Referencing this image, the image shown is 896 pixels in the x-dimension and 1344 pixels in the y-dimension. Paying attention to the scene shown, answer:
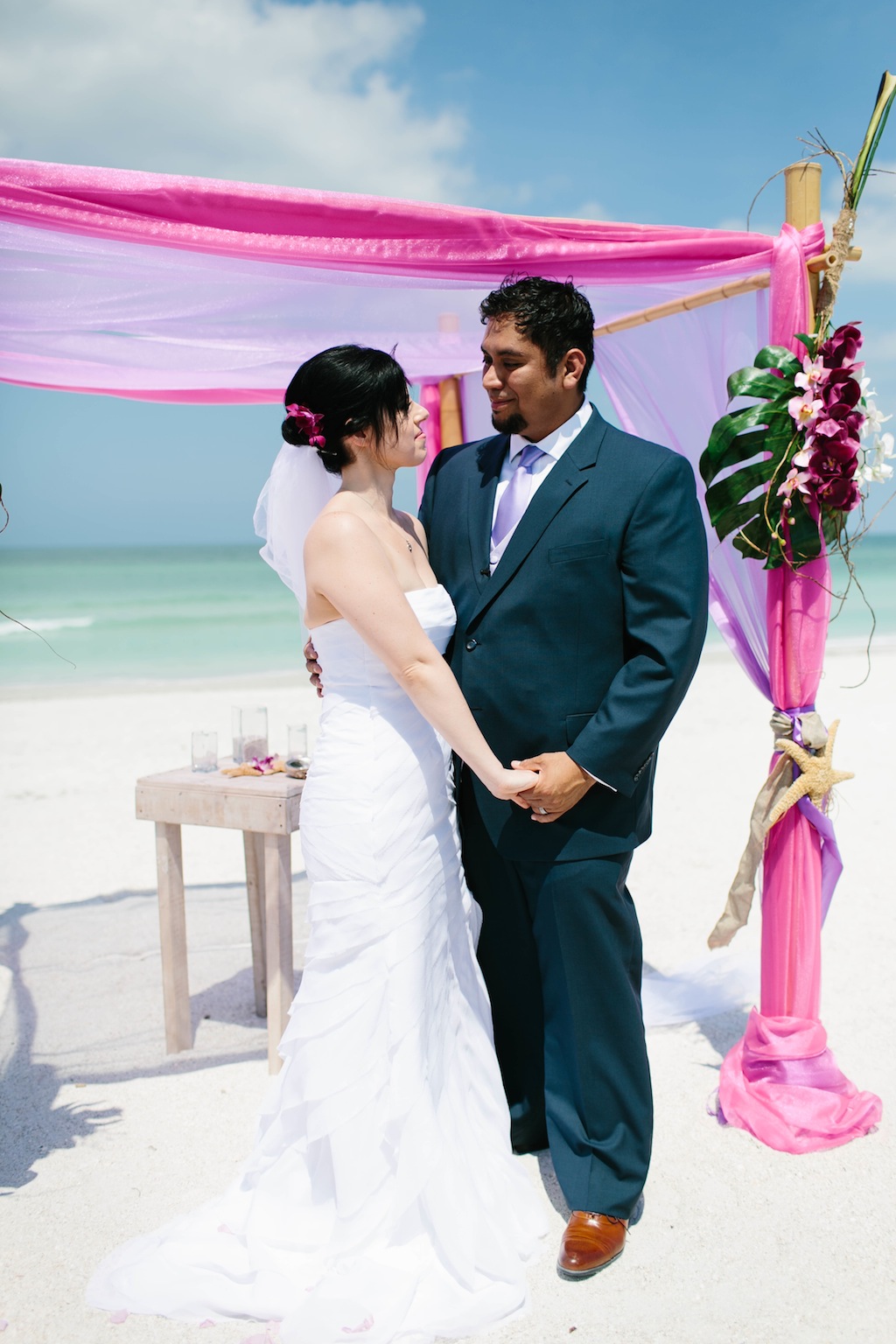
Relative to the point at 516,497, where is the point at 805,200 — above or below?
above

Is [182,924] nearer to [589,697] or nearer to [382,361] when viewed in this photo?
[589,697]

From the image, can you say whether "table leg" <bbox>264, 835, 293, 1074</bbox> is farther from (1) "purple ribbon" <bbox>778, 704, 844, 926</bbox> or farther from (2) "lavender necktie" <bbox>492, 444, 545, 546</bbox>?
(1) "purple ribbon" <bbox>778, 704, 844, 926</bbox>

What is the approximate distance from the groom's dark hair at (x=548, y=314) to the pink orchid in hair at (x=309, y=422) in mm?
501

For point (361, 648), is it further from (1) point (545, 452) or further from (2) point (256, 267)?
(2) point (256, 267)

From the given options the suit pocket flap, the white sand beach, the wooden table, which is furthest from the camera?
the wooden table

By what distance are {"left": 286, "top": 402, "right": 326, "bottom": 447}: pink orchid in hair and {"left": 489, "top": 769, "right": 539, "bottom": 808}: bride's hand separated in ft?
3.01

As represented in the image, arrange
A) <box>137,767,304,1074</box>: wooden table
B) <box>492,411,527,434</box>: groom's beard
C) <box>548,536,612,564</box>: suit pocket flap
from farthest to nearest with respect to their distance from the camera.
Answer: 1. <box>137,767,304,1074</box>: wooden table
2. <box>492,411,527,434</box>: groom's beard
3. <box>548,536,612,564</box>: suit pocket flap

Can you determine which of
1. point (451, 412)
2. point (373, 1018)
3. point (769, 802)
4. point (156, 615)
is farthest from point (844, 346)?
point (156, 615)

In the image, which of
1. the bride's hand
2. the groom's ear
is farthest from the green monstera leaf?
the bride's hand

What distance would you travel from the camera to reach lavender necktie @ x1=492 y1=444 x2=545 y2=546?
2.68m

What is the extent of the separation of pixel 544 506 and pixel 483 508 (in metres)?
0.21

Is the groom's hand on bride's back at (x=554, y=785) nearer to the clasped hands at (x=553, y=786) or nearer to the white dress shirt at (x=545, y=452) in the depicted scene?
the clasped hands at (x=553, y=786)

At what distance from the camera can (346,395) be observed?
2.54 metres

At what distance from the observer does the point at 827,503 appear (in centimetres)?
294
